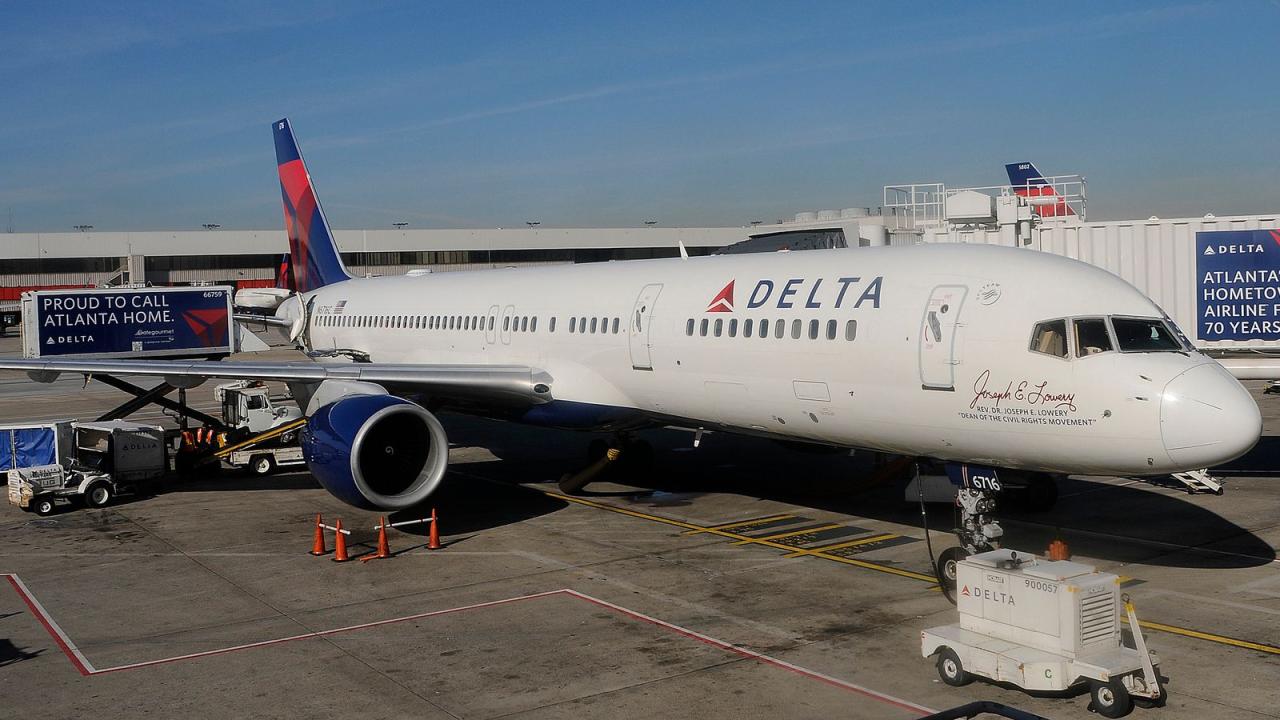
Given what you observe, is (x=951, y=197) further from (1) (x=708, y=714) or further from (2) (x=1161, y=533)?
(1) (x=708, y=714)

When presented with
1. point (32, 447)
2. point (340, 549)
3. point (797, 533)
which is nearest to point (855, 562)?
point (797, 533)

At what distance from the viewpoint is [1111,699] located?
924 cm

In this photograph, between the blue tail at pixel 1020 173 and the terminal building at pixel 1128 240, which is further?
the blue tail at pixel 1020 173

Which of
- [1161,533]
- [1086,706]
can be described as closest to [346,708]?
[1086,706]

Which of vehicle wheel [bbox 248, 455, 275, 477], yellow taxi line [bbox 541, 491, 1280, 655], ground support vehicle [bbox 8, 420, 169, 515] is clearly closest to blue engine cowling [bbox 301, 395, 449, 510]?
yellow taxi line [bbox 541, 491, 1280, 655]

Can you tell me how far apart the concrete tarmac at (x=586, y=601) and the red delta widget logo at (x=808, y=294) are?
3.40m

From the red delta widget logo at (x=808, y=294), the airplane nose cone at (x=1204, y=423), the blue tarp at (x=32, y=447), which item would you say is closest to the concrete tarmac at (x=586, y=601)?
the blue tarp at (x=32, y=447)

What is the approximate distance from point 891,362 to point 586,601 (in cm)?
461

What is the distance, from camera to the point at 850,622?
12023mm

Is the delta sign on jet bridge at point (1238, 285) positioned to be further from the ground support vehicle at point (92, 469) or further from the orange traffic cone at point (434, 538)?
the ground support vehicle at point (92, 469)

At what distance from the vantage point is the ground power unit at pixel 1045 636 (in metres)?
9.36

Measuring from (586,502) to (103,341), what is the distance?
42.2ft

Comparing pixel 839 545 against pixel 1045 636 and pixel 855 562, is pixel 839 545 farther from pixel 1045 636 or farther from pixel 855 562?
pixel 1045 636

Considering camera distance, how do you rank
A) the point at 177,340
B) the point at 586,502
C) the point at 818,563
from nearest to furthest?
the point at 818,563 < the point at 586,502 < the point at 177,340
